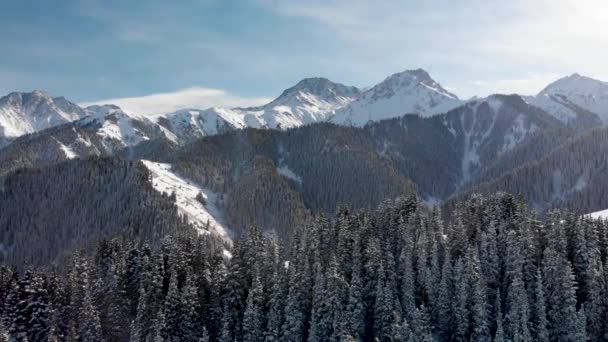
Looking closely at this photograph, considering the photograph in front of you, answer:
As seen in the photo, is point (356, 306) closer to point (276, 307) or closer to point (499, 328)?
point (276, 307)

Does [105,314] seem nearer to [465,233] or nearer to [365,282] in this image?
[365,282]

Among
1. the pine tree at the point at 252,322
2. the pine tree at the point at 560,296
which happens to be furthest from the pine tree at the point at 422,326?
the pine tree at the point at 252,322

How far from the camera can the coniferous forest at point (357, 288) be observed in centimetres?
7750

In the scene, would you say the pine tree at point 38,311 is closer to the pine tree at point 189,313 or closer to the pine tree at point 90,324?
the pine tree at point 90,324

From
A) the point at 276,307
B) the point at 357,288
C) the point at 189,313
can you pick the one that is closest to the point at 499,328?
the point at 357,288

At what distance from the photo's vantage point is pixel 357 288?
3322 inches

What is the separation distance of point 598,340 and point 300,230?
184ft

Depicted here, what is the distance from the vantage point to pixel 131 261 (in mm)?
97438

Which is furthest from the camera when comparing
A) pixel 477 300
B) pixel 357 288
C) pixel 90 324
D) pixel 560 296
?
pixel 357 288

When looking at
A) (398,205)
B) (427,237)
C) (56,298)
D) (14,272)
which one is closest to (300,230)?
(398,205)

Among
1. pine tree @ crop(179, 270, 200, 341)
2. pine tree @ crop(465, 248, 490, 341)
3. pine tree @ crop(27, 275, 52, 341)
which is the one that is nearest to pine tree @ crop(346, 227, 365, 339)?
pine tree @ crop(465, 248, 490, 341)

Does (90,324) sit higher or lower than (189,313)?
lower

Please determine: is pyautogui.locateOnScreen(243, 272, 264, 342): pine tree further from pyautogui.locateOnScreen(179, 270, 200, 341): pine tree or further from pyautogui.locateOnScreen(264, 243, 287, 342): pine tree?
pyautogui.locateOnScreen(179, 270, 200, 341): pine tree

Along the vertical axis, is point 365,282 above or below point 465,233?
below
